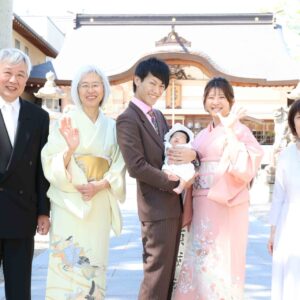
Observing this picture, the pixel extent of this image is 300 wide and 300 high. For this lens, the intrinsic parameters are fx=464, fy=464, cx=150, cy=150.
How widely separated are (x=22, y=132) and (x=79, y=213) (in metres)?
0.53

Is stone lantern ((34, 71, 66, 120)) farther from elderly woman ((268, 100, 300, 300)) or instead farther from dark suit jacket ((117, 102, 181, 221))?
elderly woman ((268, 100, 300, 300))

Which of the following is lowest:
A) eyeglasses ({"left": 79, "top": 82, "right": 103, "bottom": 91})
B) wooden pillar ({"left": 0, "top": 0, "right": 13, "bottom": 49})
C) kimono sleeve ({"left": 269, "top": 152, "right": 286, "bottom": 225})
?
kimono sleeve ({"left": 269, "top": 152, "right": 286, "bottom": 225})

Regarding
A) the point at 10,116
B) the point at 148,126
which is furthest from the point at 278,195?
the point at 10,116

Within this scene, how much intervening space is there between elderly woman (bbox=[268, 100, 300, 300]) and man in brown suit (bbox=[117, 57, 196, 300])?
527 millimetres

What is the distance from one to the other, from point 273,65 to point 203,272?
17.2 meters

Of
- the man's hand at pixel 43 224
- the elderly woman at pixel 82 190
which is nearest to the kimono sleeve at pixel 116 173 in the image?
the elderly woman at pixel 82 190

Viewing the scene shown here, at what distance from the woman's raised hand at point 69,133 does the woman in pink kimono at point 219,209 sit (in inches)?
30.4

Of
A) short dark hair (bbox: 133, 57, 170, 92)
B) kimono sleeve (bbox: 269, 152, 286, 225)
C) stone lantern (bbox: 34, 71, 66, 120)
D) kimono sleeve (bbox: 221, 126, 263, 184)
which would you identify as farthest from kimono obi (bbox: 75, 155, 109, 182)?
stone lantern (bbox: 34, 71, 66, 120)

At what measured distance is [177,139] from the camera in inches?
104

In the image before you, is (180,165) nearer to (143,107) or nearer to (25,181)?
(143,107)

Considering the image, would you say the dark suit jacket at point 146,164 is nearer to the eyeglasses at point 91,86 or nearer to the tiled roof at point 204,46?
the eyeglasses at point 91,86

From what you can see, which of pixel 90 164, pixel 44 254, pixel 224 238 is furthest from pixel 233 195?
pixel 44 254

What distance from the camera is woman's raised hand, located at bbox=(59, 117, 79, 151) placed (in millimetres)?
2457

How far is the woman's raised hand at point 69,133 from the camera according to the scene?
2457mm
